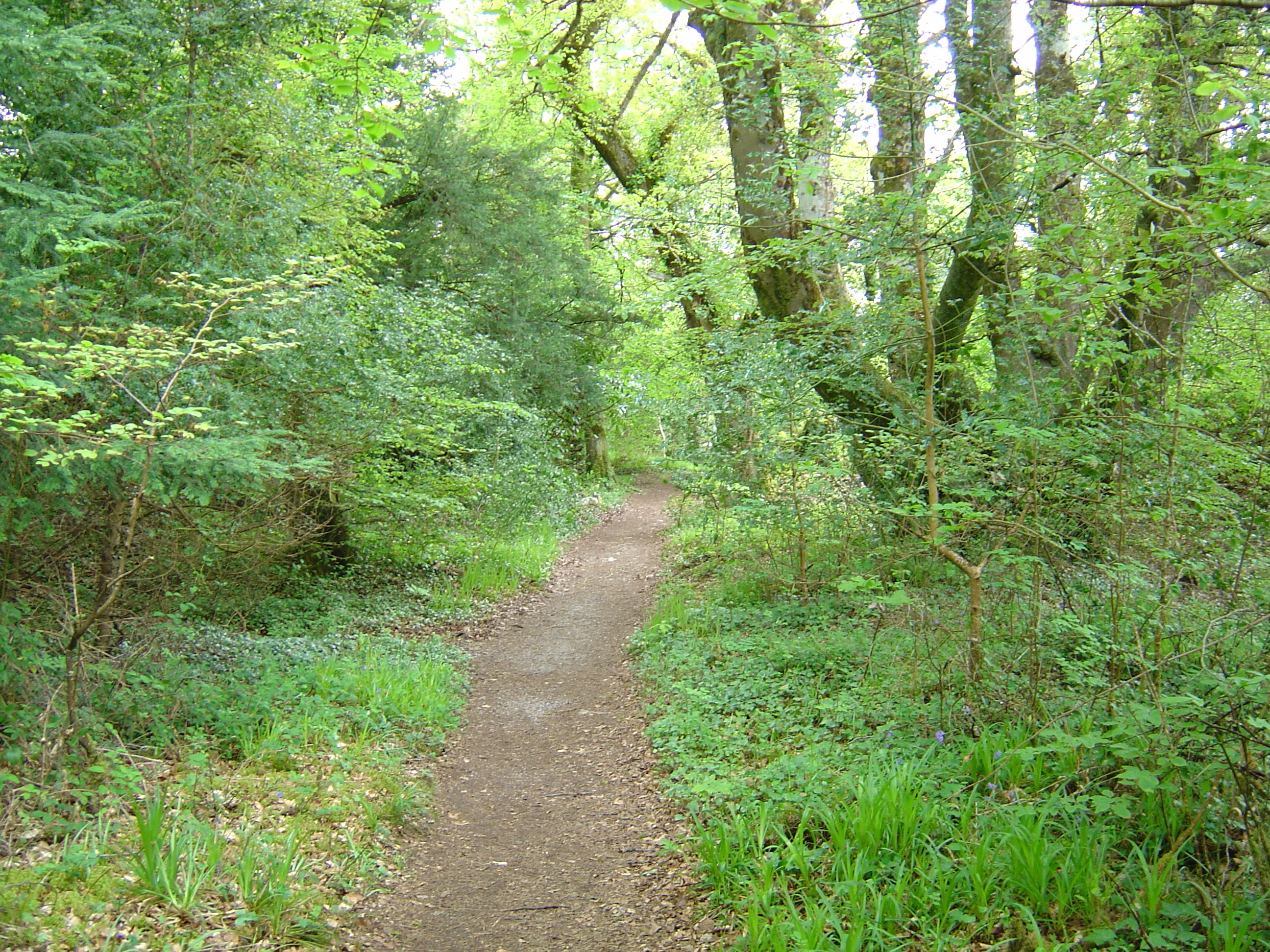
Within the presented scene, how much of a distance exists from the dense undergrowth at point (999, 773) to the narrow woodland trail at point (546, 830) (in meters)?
0.34

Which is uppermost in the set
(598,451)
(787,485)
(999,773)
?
(787,485)

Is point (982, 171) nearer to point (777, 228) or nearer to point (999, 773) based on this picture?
point (777, 228)

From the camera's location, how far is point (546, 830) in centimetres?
503

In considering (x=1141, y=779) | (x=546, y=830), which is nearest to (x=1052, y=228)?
(x=1141, y=779)

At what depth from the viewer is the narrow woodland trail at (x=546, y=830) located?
156 inches

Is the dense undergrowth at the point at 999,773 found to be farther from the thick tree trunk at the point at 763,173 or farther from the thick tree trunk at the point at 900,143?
the thick tree trunk at the point at 763,173

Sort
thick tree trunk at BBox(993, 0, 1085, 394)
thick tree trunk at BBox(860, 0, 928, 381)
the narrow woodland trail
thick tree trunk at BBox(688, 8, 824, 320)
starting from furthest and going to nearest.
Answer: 1. thick tree trunk at BBox(688, 8, 824, 320)
2. thick tree trunk at BBox(860, 0, 928, 381)
3. thick tree trunk at BBox(993, 0, 1085, 394)
4. the narrow woodland trail

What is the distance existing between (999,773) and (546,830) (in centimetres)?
274

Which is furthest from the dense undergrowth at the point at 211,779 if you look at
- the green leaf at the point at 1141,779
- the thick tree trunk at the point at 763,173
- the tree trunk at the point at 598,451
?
the tree trunk at the point at 598,451

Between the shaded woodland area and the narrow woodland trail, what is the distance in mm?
279

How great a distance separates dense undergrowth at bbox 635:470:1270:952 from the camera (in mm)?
3229

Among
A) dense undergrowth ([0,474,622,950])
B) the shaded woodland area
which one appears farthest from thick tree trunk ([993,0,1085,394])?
dense undergrowth ([0,474,622,950])

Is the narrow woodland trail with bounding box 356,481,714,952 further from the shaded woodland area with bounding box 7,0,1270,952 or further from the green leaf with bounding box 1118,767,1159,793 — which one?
the green leaf with bounding box 1118,767,1159,793

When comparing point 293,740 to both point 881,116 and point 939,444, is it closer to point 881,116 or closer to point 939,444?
point 939,444
